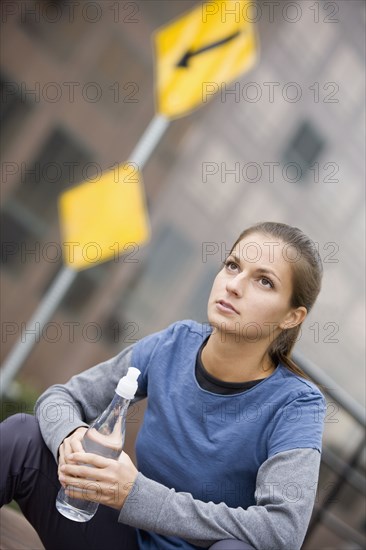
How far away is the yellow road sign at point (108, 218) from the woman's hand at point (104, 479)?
170 cm

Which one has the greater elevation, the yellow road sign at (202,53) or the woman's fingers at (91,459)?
the yellow road sign at (202,53)

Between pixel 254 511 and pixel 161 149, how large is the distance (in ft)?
16.5

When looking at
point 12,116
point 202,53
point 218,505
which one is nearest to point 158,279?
point 12,116

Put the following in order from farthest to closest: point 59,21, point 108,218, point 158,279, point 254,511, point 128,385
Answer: point 158,279 → point 59,21 → point 108,218 → point 128,385 → point 254,511

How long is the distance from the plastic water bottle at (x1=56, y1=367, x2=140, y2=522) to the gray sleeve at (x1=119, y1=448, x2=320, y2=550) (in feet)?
0.47

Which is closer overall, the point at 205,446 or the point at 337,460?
the point at 205,446

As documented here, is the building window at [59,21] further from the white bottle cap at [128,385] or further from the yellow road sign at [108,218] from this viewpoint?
the white bottle cap at [128,385]

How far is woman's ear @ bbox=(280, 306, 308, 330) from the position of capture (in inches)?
53.4

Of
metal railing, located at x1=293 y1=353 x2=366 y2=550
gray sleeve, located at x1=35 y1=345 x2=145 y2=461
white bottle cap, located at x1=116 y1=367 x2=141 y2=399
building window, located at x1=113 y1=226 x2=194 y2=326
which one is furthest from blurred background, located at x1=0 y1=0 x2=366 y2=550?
white bottle cap, located at x1=116 y1=367 x2=141 y2=399

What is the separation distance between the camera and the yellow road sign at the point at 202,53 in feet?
9.16

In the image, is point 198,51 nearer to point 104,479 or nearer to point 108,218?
point 108,218

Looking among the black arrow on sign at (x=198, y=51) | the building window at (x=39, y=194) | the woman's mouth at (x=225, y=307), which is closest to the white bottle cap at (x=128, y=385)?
the woman's mouth at (x=225, y=307)

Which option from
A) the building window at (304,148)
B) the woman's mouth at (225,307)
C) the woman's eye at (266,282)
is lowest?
the woman's mouth at (225,307)

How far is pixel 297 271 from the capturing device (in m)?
1.32
